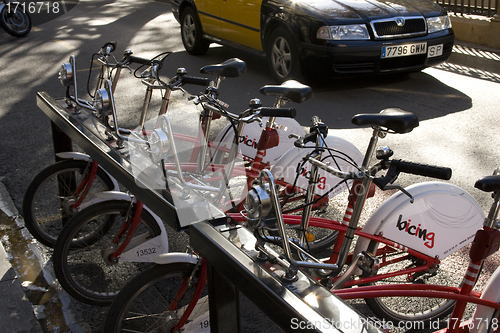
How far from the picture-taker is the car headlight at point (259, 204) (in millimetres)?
1649

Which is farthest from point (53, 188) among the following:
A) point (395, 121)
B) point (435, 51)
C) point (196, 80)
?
point (435, 51)

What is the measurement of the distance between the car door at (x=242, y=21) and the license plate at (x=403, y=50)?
6.36ft

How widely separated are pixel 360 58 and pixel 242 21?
7.06 ft

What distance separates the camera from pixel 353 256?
2.70 metres

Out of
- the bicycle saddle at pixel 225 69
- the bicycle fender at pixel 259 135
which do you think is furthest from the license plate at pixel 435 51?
the bicycle saddle at pixel 225 69

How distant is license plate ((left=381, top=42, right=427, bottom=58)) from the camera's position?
6.30 meters

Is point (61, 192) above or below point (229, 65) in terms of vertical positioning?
below

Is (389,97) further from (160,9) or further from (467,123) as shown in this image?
(160,9)

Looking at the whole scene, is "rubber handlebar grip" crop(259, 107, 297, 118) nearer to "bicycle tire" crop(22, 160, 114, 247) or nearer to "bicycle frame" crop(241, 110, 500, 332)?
"bicycle frame" crop(241, 110, 500, 332)

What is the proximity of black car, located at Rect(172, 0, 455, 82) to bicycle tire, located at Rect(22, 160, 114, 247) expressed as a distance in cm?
390

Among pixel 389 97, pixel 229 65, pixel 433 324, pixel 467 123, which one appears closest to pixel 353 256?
pixel 433 324

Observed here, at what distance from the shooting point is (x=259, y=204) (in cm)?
165

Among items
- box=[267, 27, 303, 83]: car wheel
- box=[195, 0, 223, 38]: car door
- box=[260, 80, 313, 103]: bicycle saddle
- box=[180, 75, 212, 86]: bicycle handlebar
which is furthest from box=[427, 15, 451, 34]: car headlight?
box=[180, 75, 212, 86]: bicycle handlebar

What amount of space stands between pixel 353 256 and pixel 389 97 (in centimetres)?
417
